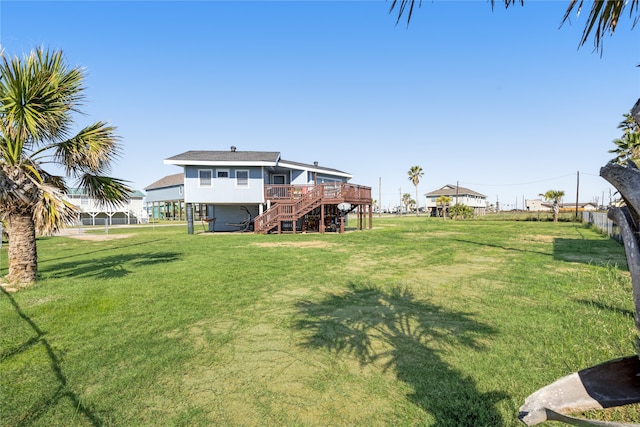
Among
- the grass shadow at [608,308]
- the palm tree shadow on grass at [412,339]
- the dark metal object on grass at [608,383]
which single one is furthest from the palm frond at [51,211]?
the grass shadow at [608,308]

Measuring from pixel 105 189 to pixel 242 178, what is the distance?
43.6ft

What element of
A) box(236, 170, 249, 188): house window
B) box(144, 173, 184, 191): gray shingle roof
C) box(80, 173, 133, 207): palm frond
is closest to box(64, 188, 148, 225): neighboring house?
box(144, 173, 184, 191): gray shingle roof

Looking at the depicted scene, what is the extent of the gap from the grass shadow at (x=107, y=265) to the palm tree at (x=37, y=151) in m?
1.41

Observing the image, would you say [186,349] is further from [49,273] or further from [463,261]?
[463,261]

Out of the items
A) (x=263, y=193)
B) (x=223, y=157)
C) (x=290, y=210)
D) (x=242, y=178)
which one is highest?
(x=223, y=157)

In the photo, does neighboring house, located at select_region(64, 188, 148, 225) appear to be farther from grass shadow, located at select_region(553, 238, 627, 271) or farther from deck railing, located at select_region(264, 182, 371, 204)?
grass shadow, located at select_region(553, 238, 627, 271)

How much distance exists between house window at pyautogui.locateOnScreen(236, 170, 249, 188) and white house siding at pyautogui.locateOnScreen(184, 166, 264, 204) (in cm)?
19

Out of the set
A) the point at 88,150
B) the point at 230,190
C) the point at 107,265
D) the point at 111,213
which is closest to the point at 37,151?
the point at 88,150

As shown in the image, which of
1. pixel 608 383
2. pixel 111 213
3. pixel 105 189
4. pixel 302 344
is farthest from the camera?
pixel 111 213

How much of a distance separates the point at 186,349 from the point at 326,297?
117 inches

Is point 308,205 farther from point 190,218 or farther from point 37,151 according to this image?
point 37,151

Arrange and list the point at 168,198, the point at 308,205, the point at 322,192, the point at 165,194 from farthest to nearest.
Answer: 1. the point at 165,194
2. the point at 168,198
3. the point at 308,205
4. the point at 322,192

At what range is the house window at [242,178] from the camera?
71.4 ft

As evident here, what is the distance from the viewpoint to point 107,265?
33.6 feet
